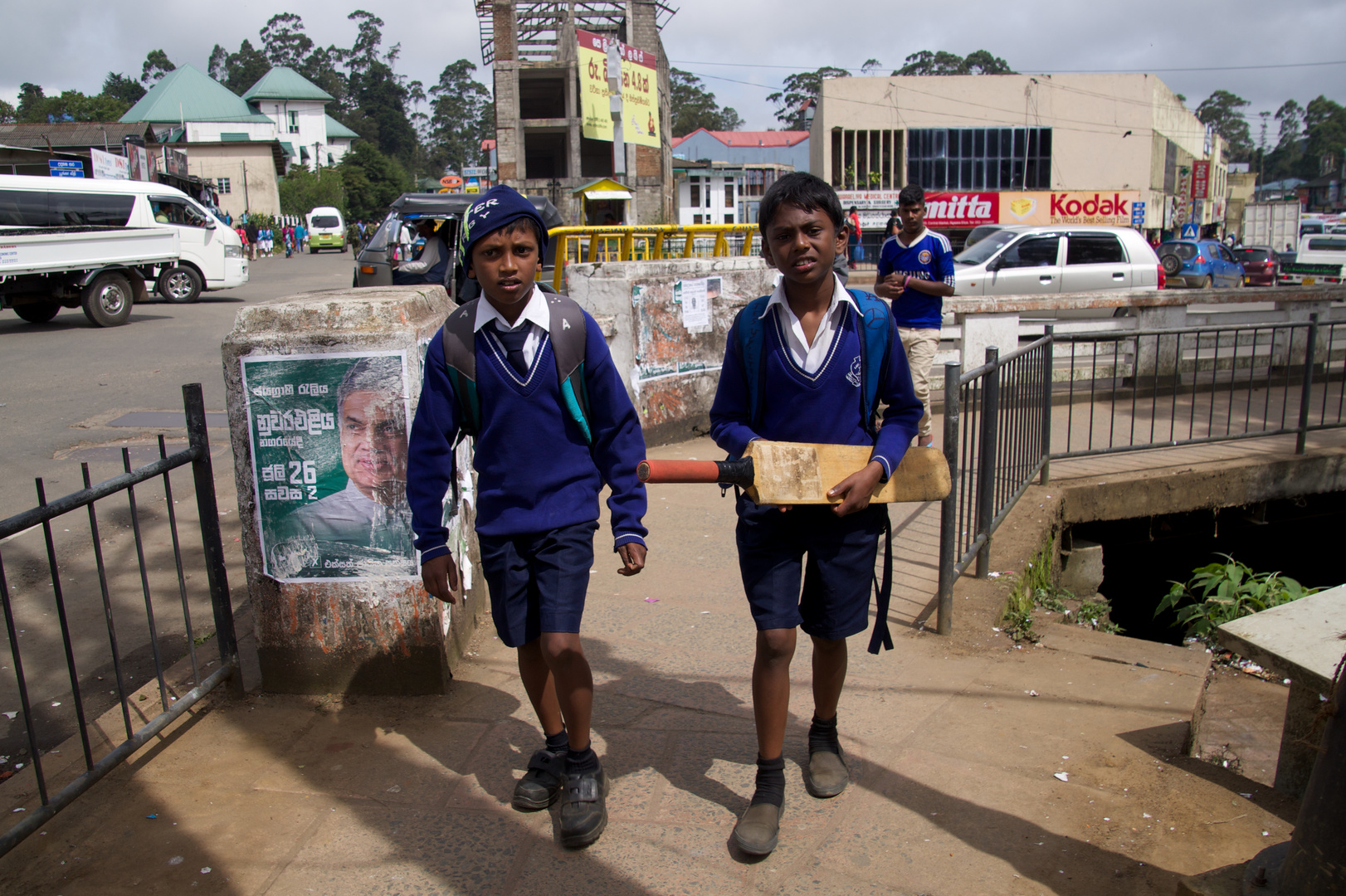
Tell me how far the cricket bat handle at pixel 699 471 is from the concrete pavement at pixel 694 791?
1033mm

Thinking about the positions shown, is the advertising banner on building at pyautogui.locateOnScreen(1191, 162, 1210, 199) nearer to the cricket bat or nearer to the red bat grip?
the cricket bat

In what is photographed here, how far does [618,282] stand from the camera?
6.83m

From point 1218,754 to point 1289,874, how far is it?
1436 mm

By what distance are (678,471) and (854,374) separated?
60 cm

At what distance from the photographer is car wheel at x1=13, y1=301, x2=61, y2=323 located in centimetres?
1541

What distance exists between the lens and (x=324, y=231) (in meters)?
45.5

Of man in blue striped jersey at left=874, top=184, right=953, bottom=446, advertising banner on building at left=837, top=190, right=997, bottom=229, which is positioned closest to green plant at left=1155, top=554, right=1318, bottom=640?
man in blue striped jersey at left=874, top=184, right=953, bottom=446

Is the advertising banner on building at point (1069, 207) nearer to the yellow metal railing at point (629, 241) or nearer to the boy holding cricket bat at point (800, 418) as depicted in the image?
the yellow metal railing at point (629, 241)

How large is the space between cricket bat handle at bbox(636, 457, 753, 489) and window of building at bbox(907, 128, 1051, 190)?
3926cm

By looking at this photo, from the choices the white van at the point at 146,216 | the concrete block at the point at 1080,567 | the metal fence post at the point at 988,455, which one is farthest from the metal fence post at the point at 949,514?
the white van at the point at 146,216

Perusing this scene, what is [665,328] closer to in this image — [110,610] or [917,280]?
[917,280]

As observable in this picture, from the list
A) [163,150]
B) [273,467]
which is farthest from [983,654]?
[163,150]

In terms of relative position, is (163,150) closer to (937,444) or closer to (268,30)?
(937,444)

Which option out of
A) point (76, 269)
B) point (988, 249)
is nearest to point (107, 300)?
point (76, 269)
